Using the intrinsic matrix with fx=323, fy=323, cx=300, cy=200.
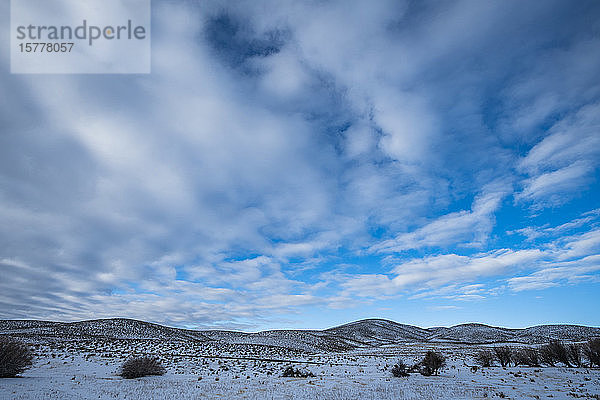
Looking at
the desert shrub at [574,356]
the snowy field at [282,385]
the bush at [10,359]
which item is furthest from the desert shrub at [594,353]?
the bush at [10,359]

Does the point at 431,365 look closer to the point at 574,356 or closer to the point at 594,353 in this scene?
the point at 574,356

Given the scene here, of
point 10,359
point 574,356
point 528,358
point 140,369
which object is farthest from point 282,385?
point 574,356

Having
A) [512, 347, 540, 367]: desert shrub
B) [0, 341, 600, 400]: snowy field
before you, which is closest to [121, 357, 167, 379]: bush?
[0, 341, 600, 400]: snowy field

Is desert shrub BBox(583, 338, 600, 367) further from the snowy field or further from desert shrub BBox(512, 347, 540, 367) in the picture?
the snowy field

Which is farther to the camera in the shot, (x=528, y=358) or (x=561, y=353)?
(x=528, y=358)

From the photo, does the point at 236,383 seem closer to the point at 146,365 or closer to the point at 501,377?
the point at 146,365

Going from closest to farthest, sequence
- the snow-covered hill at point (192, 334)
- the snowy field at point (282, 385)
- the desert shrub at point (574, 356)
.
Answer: the snowy field at point (282, 385)
the desert shrub at point (574, 356)
the snow-covered hill at point (192, 334)

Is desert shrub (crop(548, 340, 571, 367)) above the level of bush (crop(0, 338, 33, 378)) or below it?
below

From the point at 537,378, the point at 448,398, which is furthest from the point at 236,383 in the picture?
the point at 537,378

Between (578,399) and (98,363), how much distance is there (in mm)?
38900

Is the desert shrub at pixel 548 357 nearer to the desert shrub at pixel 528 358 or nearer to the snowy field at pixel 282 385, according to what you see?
the desert shrub at pixel 528 358

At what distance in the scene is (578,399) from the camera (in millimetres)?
15867

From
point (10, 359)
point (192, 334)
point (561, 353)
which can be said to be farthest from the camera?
point (192, 334)

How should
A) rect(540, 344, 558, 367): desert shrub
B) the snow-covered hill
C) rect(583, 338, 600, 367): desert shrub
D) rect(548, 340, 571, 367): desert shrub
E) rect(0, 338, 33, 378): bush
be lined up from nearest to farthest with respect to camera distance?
rect(0, 338, 33, 378): bush → rect(583, 338, 600, 367): desert shrub → rect(548, 340, 571, 367): desert shrub → rect(540, 344, 558, 367): desert shrub → the snow-covered hill
